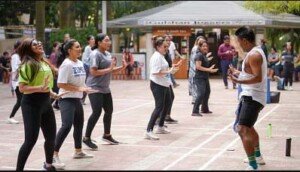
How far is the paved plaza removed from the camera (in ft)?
25.8

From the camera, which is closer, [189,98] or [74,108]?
[74,108]

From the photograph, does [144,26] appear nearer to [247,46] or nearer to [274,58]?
[274,58]

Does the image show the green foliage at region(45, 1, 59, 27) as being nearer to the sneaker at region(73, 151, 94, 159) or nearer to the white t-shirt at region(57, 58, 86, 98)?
the sneaker at region(73, 151, 94, 159)

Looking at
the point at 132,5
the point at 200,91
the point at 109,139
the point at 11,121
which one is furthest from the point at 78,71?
the point at 132,5

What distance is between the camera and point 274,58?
23.3 m

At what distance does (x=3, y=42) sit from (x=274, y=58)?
13906mm

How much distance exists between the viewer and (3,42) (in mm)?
29156

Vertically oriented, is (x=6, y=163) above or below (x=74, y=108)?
below

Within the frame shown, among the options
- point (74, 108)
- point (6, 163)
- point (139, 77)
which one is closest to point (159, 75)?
point (74, 108)

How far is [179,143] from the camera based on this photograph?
9594 millimetres

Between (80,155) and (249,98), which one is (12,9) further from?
(249,98)

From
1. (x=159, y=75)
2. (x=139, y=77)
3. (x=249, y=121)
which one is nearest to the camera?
(x=249, y=121)

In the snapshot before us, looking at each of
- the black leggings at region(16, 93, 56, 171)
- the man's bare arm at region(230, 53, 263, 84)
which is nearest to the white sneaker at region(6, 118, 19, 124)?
the black leggings at region(16, 93, 56, 171)

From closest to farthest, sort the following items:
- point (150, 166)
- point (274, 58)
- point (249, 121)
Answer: point (249, 121) < point (150, 166) < point (274, 58)
